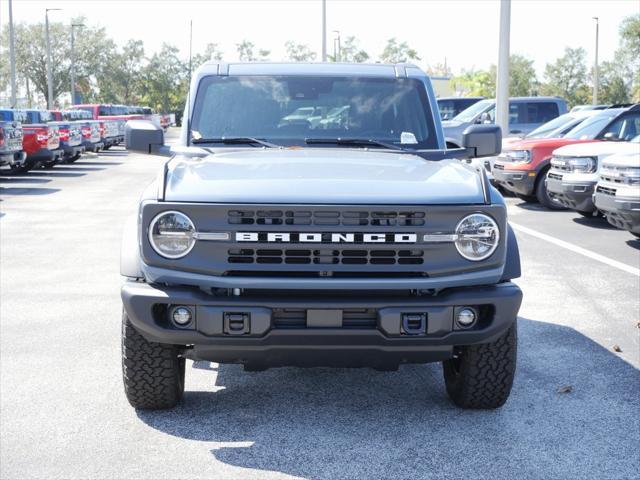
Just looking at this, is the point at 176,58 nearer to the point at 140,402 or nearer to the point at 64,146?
the point at 64,146

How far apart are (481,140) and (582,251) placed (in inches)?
208

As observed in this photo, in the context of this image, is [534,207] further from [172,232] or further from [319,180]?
[172,232]

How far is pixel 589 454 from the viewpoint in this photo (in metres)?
4.23

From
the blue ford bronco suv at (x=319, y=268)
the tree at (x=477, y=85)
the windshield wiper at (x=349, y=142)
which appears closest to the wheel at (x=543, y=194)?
the windshield wiper at (x=349, y=142)

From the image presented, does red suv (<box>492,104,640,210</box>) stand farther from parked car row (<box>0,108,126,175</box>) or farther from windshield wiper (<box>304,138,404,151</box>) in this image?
parked car row (<box>0,108,126,175</box>)

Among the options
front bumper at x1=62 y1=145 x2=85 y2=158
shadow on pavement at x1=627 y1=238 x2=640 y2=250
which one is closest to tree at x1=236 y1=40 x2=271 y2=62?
front bumper at x1=62 y1=145 x2=85 y2=158

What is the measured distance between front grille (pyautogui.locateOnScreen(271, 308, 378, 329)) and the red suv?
1126 centimetres

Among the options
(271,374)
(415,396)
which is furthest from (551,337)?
(271,374)

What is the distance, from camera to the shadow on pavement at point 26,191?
1839cm

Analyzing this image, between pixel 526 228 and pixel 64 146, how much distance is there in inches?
645

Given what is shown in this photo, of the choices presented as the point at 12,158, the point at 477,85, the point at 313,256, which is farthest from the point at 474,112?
the point at 477,85

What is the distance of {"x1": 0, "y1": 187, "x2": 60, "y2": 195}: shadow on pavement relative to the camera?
1839 cm

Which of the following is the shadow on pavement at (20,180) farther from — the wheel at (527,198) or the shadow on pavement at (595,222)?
the shadow on pavement at (595,222)

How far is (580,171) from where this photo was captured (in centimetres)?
1291
